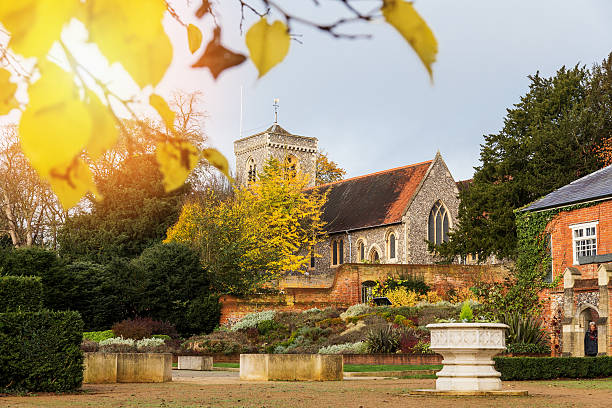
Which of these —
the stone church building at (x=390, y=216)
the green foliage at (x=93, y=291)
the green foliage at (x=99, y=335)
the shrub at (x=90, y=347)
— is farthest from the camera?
the stone church building at (x=390, y=216)

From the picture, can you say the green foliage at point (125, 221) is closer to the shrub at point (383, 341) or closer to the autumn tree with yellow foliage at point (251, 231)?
the autumn tree with yellow foliage at point (251, 231)

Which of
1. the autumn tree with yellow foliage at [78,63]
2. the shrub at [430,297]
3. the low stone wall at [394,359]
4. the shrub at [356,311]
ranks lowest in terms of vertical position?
the low stone wall at [394,359]

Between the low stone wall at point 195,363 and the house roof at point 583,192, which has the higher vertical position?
the house roof at point 583,192

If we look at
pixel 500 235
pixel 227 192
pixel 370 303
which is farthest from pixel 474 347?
pixel 227 192

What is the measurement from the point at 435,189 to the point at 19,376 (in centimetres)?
3756

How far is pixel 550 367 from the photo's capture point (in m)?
18.5

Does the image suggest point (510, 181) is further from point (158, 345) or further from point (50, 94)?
point (50, 94)

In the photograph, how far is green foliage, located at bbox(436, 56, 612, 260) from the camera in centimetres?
3744

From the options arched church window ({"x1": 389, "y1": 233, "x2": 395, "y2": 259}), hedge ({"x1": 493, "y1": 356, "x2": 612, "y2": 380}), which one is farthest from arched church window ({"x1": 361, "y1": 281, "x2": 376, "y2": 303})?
hedge ({"x1": 493, "y1": 356, "x2": 612, "y2": 380})

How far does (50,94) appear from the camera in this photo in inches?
48.4

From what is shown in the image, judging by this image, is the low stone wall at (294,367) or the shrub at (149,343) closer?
the low stone wall at (294,367)

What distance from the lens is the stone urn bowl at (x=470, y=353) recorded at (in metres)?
13.6

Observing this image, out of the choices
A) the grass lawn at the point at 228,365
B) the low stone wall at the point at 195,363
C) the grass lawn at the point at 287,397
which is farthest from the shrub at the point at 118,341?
the grass lawn at the point at 287,397

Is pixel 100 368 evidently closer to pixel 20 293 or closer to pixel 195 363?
pixel 20 293
